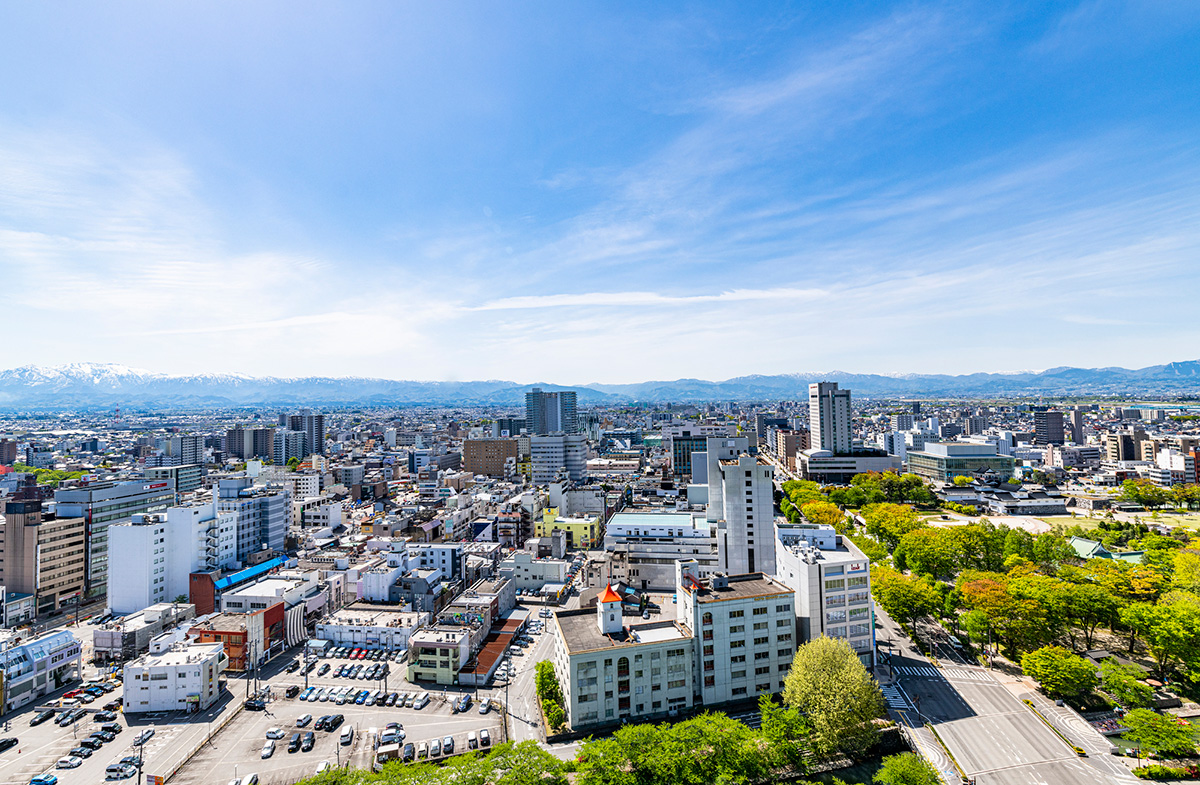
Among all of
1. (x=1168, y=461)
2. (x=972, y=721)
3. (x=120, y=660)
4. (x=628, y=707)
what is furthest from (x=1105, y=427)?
(x=120, y=660)

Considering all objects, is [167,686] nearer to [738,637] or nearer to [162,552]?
[162,552]

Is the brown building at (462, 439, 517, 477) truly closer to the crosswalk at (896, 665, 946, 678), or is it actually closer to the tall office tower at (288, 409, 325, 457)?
the tall office tower at (288, 409, 325, 457)

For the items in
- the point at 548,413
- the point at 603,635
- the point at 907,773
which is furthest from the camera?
the point at 548,413

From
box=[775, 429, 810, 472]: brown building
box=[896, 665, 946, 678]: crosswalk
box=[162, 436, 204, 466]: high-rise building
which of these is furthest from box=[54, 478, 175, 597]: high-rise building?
box=[775, 429, 810, 472]: brown building

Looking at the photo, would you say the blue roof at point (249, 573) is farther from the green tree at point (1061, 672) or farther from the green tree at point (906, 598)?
the green tree at point (1061, 672)

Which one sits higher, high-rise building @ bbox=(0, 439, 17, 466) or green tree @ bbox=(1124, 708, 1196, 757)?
high-rise building @ bbox=(0, 439, 17, 466)

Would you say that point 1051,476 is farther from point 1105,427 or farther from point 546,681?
point 546,681

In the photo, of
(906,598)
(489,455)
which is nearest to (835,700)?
(906,598)
